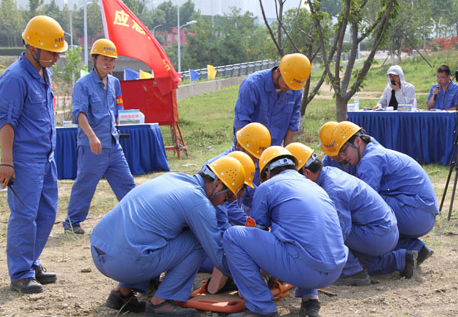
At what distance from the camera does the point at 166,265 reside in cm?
399

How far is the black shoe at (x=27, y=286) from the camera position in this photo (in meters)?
4.43

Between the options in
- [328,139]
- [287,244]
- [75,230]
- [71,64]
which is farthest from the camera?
[71,64]

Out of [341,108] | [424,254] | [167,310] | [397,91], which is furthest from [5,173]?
[341,108]

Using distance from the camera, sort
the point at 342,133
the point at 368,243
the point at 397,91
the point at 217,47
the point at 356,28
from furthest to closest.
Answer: the point at 217,47, the point at 356,28, the point at 397,91, the point at 342,133, the point at 368,243

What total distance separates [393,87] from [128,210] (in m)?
7.44

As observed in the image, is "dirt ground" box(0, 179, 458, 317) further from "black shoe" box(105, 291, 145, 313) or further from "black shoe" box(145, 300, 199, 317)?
"black shoe" box(145, 300, 199, 317)

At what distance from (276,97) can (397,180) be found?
1.52 m

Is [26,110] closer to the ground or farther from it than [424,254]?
farther from it

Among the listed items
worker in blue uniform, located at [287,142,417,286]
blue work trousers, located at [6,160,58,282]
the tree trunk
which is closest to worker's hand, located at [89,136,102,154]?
blue work trousers, located at [6,160,58,282]

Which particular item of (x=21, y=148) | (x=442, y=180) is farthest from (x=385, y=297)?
(x=442, y=180)

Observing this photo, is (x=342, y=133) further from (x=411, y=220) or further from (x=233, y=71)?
(x=233, y=71)

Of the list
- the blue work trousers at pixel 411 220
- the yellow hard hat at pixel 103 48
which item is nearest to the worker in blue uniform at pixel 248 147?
the blue work trousers at pixel 411 220

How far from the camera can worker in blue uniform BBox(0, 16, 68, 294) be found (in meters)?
4.41

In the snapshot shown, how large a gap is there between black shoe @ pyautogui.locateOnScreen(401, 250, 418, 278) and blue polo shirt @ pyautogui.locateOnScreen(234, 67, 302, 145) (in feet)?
6.35
